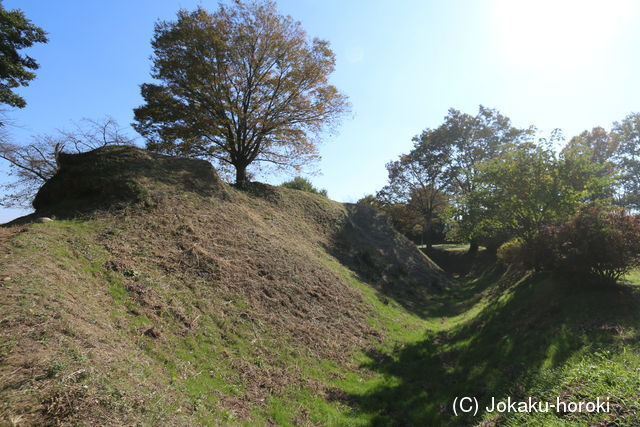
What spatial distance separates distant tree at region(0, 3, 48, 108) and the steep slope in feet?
31.5

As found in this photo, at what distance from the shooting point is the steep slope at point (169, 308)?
184 inches

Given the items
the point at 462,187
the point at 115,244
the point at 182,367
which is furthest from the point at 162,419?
the point at 462,187

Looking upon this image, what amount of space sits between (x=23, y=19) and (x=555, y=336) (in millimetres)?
29497

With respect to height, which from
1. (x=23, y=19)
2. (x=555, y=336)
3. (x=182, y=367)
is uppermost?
(x=23, y=19)

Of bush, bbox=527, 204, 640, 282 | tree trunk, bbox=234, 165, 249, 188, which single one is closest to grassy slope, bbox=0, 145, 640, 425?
bush, bbox=527, 204, 640, 282

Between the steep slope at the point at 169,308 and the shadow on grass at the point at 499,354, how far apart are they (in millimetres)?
1152

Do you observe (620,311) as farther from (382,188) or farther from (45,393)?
(382,188)

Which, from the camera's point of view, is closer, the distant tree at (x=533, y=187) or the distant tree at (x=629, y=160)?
the distant tree at (x=533, y=187)

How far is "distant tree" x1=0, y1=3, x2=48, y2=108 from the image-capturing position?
18.2 metres

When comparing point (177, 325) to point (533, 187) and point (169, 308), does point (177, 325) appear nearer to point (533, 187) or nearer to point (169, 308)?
point (169, 308)

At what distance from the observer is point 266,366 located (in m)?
7.93

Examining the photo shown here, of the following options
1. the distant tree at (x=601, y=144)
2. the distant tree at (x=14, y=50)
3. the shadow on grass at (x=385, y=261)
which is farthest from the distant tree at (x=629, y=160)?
the distant tree at (x=14, y=50)

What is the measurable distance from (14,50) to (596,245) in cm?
3030

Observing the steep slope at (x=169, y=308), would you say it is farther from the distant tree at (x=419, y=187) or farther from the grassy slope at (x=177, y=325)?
the distant tree at (x=419, y=187)
